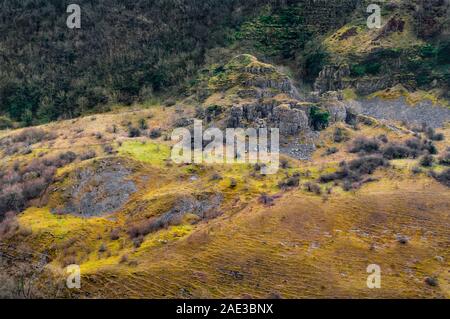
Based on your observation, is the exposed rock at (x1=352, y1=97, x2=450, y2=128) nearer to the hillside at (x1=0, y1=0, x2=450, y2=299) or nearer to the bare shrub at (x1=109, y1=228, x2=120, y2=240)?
the hillside at (x1=0, y1=0, x2=450, y2=299)

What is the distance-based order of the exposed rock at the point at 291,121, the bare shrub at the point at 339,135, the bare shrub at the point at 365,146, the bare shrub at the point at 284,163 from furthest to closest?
the exposed rock at the point at 291,121 → the bare shrub at the point at 339,135 → the bare shrub at the point at 365,146 → the bare shrub at the point at 284,163

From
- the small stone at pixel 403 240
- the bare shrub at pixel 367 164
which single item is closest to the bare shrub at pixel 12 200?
the bare shrub at pixel 367 164

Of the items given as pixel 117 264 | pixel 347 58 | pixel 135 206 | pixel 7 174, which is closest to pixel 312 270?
pixel 117 264

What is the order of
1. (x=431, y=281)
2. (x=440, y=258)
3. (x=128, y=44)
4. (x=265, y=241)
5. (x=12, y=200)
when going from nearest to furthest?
(x=431, y=281)
(x=440, y=258)
(x=265, y=241)
(x=12, y=200)
(x=128, y=44)

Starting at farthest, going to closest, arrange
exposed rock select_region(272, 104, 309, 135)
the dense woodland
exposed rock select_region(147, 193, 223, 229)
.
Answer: the dense woodland → exposed rock select_region(272, 104, 309, 135) → exposed rock select_region(147, 193, 223, 229)

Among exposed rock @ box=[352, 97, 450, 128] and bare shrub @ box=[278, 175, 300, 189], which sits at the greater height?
exposed rock @ box=[352, 97, 450, 128]

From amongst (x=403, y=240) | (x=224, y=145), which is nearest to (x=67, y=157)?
(x=224, y=145)

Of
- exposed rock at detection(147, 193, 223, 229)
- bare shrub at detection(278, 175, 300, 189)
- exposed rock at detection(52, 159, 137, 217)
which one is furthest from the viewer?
bare shrub at detection(278, 175, 300, 189)

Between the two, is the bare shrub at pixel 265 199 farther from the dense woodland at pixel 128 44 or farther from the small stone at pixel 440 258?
the dense woodland at pixel 128 44

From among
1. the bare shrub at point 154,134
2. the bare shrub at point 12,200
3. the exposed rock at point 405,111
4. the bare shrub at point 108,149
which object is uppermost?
the exposed rock at point 405,111

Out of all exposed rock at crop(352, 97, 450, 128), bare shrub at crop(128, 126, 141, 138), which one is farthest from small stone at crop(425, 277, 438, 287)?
bare shrub at crop(128, 126, 141, 138)

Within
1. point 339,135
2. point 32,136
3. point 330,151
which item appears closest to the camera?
point 330,151

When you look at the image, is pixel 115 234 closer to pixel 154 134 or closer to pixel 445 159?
pixel 154 134

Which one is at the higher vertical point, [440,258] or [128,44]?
[128,44]
